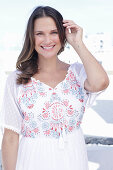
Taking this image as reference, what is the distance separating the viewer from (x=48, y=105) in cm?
132

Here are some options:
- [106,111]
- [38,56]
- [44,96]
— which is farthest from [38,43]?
[106,111]

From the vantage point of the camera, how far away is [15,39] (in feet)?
39.5

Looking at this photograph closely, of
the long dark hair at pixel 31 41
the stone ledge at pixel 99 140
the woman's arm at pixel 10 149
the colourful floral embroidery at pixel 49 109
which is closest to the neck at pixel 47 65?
the long dark hair at pixel 31 41

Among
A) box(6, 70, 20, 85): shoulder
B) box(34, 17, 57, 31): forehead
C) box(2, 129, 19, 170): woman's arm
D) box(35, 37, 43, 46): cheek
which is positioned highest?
box(34, 17, 57, 31): forehead

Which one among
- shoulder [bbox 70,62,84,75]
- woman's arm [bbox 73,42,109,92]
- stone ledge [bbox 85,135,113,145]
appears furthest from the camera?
stone ledge [bbox 85,135,113,145]

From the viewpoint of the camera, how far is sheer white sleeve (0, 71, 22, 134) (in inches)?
52.7

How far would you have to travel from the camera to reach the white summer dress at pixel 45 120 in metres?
1.33

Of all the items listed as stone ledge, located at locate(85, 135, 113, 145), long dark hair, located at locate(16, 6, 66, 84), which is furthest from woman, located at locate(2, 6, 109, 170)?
stone ledge, located at locate(85, 135, 113, 145)

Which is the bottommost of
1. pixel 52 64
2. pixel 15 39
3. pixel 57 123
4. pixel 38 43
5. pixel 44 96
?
pixel 15 39

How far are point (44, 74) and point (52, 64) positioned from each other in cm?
8

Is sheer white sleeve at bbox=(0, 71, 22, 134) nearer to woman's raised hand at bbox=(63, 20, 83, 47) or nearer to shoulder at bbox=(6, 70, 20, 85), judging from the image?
shoulder at bbox=(6, 70, 20, 85)

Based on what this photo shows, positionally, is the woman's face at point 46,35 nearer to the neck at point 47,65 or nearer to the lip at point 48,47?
the lip at point 48,47

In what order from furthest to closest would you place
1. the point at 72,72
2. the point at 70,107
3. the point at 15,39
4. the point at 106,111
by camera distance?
the point at 15,39, the point at 106,111, the point at 72,72, the point at 70,107

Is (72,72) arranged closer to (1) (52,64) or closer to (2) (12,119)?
(1) (52,64)
